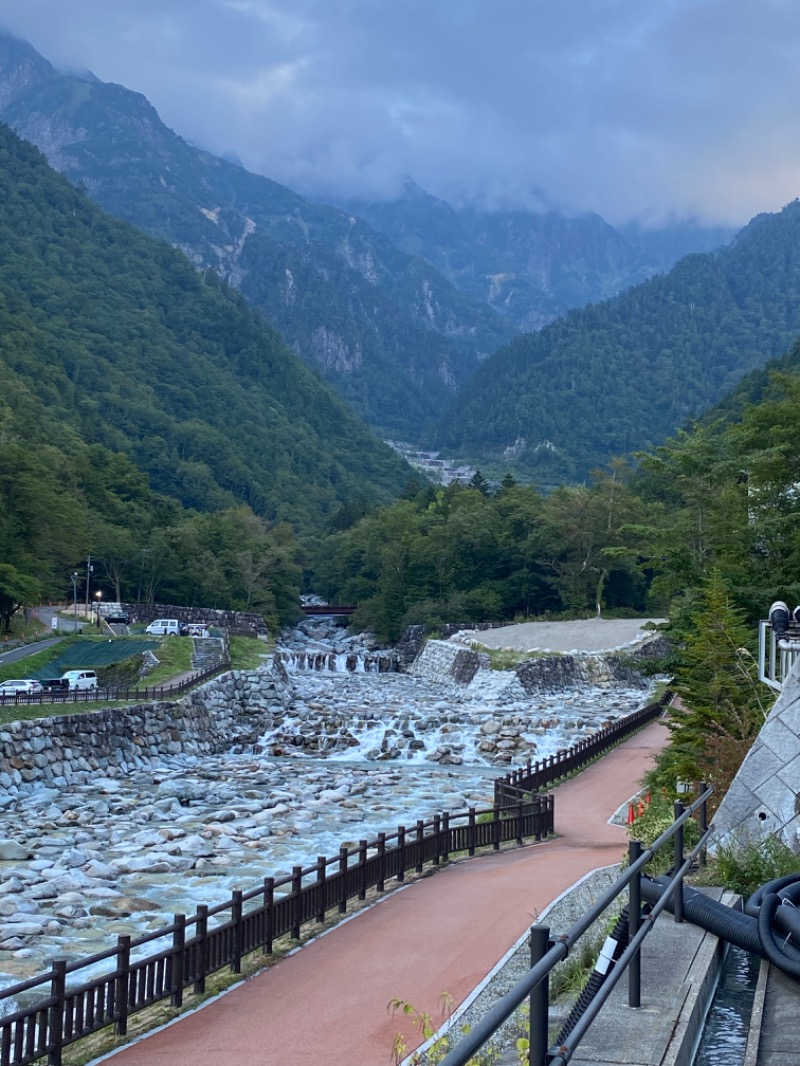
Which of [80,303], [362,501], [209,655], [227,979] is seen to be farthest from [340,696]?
[80,303]

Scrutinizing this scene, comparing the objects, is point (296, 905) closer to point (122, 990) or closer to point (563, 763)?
point (122, 990)

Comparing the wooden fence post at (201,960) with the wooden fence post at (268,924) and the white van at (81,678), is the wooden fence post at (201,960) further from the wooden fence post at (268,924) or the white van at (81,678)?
the white van at (81,678)

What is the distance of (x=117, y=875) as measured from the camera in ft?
57.0

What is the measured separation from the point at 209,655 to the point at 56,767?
19.5 m

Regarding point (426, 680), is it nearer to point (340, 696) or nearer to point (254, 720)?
point (340, 696)

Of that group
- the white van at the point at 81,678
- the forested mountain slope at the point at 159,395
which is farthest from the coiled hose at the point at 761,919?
the forested mountain slope at the point at 159,395

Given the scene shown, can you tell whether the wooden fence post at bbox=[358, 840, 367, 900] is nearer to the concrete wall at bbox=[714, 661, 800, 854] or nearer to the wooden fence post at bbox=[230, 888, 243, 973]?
the wooden fence post at bbox=[230, 888, 243, 973]

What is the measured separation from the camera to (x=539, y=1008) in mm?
3275

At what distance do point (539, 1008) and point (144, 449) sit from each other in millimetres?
143071

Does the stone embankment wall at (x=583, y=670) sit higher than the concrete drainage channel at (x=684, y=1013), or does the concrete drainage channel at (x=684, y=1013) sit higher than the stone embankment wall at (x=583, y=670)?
the concrete drainage channel at (x=684, y=1013)

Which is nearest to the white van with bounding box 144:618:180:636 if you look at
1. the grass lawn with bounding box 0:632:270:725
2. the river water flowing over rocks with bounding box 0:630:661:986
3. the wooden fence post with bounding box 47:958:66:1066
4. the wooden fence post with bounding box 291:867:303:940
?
the grass lawn with bounding box 0:632:270:725

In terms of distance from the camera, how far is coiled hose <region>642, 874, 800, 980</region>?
226 inches

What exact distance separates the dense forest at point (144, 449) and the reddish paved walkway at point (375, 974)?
126ft

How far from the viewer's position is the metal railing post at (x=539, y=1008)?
316cm
